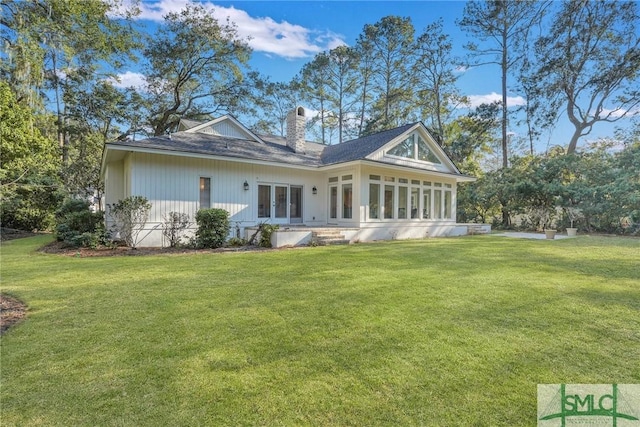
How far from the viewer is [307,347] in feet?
9.02

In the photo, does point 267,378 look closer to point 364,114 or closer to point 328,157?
point 328,157

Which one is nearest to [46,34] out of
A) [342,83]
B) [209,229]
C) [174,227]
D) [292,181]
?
[174,227]

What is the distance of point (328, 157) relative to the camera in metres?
14.6

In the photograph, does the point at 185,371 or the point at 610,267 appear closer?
the point at 185,371

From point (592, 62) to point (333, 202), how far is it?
60.2 feet

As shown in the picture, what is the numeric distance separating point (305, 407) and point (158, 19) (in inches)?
920

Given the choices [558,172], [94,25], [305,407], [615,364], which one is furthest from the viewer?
[558,172]

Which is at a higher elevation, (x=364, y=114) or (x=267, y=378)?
(x=364, y=114)

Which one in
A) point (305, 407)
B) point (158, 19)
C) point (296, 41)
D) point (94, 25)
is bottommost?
point (305, 407)

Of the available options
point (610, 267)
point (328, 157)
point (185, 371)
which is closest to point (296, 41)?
point (328, 157)

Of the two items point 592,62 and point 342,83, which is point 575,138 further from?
point 342,83

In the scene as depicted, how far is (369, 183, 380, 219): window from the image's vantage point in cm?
1237

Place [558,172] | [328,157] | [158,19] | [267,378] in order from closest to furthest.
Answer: [267,378], [328,157], [558,172], [158,19]

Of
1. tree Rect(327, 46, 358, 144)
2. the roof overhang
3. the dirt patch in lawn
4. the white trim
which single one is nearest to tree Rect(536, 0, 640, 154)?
the roof overhang
